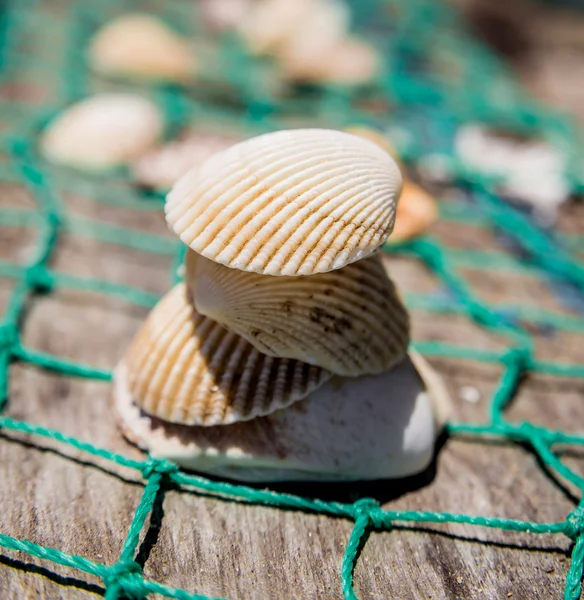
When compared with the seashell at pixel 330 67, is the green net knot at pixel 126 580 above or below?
below

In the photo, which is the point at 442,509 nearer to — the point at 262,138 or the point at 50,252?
the point at 262,138

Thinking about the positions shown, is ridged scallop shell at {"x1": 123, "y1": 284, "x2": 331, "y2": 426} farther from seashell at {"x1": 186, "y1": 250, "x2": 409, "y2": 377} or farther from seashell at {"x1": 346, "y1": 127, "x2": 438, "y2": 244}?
seashell at {"x1": 346, "y1": 127, "x2": 438, "y2": 244}

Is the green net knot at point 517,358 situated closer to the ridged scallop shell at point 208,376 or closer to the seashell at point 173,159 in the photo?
the ridged scallop shell at point 208,376

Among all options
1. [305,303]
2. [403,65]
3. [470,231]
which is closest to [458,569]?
[305,303]

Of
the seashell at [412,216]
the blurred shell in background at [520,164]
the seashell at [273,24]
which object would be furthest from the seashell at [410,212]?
the seashell at [273,24]

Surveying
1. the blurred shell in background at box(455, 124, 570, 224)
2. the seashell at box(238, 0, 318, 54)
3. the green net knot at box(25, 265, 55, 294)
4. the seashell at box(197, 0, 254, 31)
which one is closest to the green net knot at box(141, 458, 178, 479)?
the green net knot at box(25, 265, 55, 294)

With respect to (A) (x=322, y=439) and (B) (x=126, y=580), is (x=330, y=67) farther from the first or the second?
(B) (x=126, y=580)

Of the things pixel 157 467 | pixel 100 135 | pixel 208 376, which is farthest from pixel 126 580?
pixel 100 135

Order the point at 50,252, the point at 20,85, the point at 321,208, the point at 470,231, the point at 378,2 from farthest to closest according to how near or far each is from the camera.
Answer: the point at 378,2, the point at 20,85, the point at 470,231, the point at 50,252, the point at 321,208
